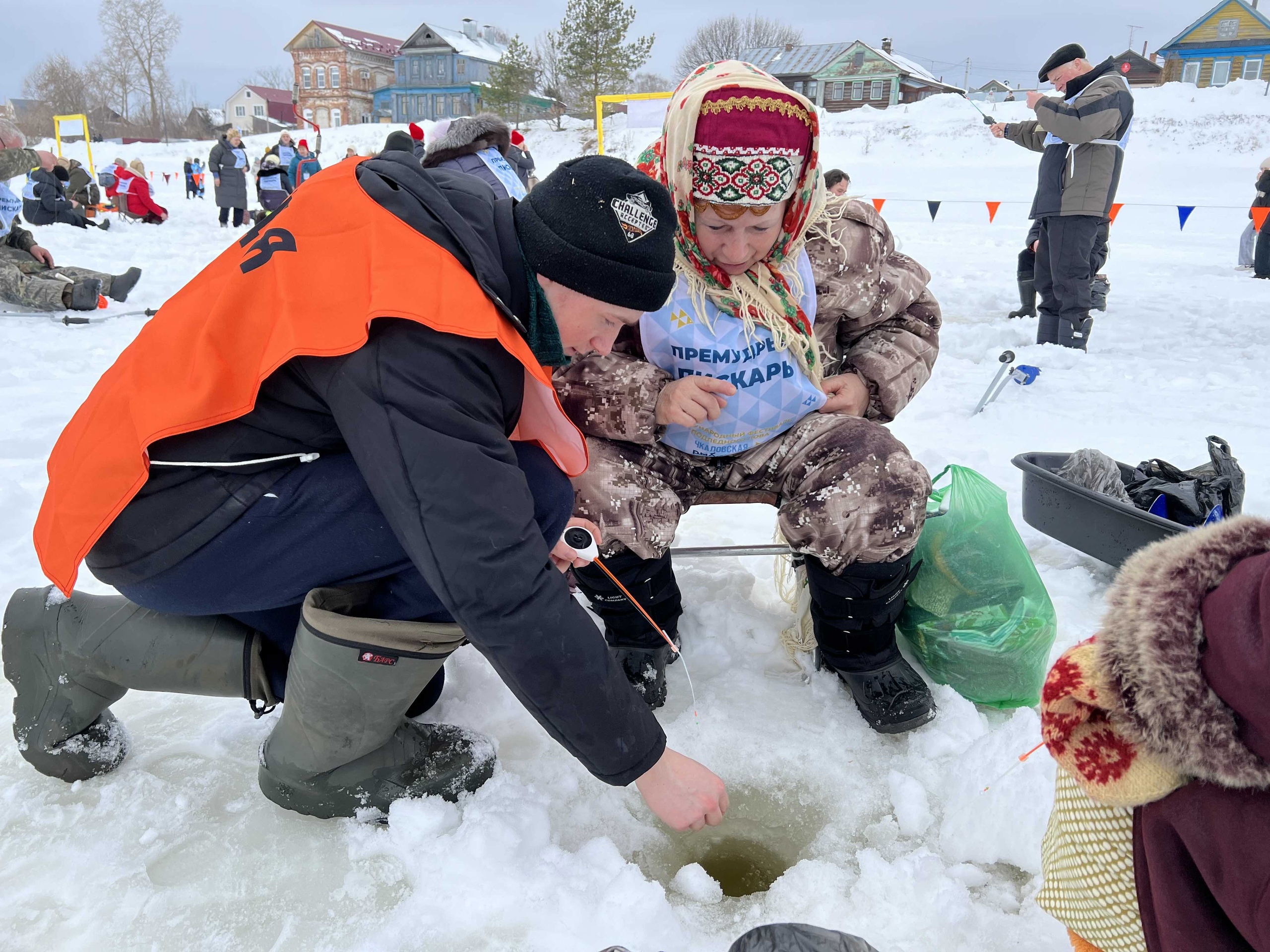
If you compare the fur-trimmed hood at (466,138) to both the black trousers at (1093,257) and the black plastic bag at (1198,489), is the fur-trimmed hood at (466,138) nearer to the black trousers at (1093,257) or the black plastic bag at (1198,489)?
the black plastic bag at (1198,489)

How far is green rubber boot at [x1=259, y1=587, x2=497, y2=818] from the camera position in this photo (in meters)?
1.29

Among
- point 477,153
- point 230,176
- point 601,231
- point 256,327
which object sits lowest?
point 256,327

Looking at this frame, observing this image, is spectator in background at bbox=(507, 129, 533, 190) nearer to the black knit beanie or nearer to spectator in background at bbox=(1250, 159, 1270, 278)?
the black knit beanie

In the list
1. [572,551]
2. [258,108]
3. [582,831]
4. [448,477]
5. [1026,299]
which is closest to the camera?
[448,477]

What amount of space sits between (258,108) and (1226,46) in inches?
2067

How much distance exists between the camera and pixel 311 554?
1297 millimetres

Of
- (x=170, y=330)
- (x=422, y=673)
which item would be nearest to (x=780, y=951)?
(x=422, y=673)

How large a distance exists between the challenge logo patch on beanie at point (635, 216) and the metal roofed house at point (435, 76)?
45731mm

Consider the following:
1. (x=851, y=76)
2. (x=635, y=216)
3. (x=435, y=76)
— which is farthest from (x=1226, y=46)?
(x=635, y=216)

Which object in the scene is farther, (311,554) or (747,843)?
(747,843)

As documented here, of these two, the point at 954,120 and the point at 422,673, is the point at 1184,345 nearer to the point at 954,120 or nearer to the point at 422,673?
the point at 422,673

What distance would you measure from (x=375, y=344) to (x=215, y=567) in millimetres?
512

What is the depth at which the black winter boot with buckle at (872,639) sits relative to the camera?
166cm

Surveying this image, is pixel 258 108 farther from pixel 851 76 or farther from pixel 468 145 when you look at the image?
pixel 468 145
